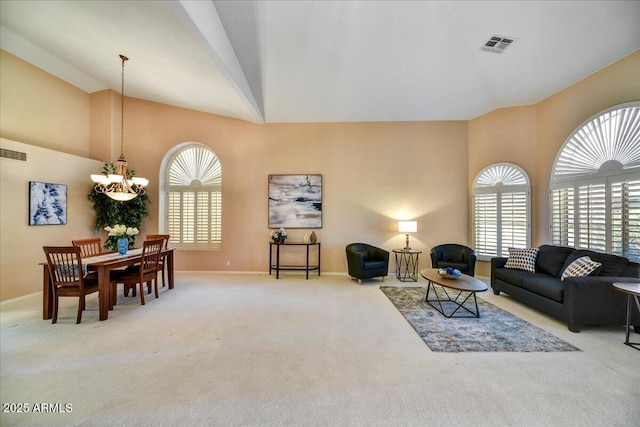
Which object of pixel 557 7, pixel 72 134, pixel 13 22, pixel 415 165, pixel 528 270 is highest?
pixel 13 22

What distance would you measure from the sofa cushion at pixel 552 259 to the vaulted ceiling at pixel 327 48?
109 inches

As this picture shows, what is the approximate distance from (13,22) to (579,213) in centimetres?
904

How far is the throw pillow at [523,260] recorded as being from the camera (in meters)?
4.02

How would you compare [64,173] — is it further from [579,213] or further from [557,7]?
[579,213]

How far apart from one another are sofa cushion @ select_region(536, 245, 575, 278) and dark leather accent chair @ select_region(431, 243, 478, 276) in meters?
1.01

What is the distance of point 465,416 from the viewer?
1693 mm

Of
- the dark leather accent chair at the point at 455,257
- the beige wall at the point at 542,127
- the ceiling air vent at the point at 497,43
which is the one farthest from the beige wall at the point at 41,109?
the beige wall at the point at 542,127

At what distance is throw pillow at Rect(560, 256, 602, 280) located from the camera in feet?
10.2

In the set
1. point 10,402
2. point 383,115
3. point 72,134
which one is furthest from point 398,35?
point 72,134

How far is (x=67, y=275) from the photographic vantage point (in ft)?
10.3

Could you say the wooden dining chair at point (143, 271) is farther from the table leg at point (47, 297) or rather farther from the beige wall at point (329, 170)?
the beige wall at point (329, 170)

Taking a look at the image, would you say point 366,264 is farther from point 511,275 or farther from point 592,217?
point 592,217

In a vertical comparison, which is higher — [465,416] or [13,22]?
[13,22]

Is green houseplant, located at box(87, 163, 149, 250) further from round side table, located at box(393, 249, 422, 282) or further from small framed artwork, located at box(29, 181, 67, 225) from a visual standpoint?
round side table, located at box(393, 249, 422, 282)
